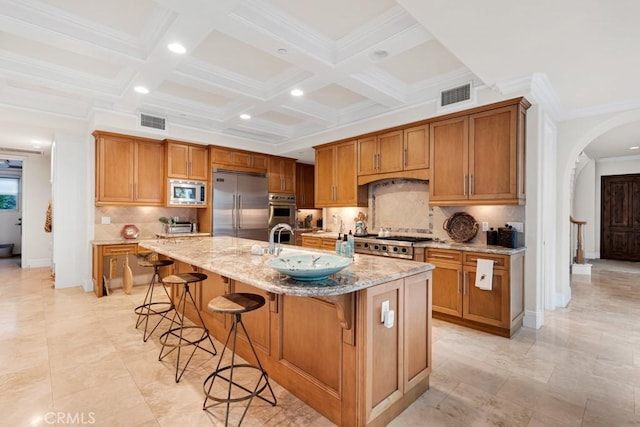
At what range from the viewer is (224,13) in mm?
2363

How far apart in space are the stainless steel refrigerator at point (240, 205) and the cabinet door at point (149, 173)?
3.00 feet

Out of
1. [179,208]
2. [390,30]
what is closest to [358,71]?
[390,30]

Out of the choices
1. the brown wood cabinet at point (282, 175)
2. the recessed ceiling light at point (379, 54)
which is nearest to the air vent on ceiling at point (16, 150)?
the brown wood cabinet at point (282, 175)

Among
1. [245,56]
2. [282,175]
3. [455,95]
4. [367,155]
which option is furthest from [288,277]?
[282,175]

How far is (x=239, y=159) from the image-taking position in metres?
6.23

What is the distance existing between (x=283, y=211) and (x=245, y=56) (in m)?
3.88

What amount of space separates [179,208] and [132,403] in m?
4.45

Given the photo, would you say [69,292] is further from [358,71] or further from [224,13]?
[358,71]

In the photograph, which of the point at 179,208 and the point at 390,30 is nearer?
the point at 390,30

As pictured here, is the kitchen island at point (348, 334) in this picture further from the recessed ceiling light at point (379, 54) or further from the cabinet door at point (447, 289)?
the recessed ceiling light at point (379, 54)

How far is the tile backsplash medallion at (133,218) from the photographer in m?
5.24

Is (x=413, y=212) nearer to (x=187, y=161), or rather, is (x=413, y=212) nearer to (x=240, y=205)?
(x=240, y=205)

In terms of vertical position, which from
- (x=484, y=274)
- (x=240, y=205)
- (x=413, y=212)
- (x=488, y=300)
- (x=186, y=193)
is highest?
(x=186, y=193)

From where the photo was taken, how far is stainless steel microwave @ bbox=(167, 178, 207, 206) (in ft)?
17.9
